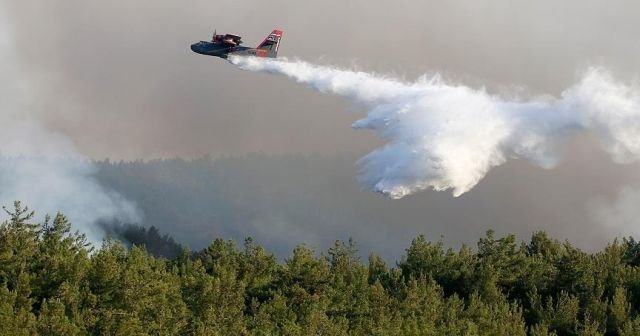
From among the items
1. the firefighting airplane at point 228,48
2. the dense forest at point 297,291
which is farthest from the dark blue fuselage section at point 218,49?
the dense forest at point 297,291

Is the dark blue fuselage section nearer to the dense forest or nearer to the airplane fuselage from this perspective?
the airplane fuselage

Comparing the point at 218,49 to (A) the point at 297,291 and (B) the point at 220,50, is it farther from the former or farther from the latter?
(A) the point at 297,291

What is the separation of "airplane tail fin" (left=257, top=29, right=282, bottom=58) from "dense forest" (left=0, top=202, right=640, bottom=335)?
64.1 ft

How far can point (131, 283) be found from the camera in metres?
71.8

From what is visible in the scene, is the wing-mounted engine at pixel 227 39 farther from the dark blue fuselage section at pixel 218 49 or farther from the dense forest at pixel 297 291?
the dense forest at pixel 297 291

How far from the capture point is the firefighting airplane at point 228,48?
95.5m

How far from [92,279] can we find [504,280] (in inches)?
1969

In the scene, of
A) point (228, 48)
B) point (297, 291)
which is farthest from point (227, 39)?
point (297, 291)

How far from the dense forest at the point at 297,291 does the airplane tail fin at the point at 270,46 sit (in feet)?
64.1

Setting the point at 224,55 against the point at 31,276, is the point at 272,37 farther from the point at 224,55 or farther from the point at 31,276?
the point at 31,276

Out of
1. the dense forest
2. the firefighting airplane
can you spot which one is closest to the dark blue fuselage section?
the firefighting airplane

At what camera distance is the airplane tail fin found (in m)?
98.0

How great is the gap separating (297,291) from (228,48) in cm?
2546

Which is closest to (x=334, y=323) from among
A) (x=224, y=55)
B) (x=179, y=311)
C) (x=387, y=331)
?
(x=387, y=331)
